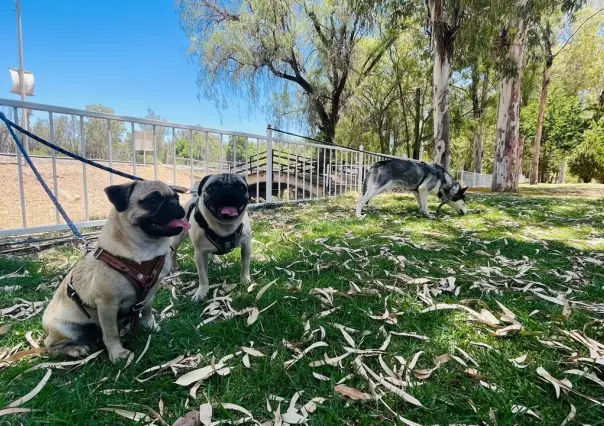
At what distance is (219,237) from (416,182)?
5295mm

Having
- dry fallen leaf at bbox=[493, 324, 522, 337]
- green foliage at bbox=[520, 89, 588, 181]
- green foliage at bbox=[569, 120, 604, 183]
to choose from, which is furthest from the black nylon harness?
green foliage at bbox=[569, 120, 604, 183]

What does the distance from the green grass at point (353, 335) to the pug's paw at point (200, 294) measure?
0.20ft

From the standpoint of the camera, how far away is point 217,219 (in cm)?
264

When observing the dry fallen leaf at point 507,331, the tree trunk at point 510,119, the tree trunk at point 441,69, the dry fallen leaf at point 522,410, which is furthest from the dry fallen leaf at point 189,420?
the tree trunk at point 510,119

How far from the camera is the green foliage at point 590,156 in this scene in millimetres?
24867

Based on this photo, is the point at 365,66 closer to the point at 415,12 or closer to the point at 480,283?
the point at 415,12

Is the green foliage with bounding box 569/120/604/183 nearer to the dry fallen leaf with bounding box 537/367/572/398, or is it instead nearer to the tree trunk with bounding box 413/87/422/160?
the tree trunk with bounding box 413/87/422/160

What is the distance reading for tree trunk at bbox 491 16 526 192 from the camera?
11.1 meters

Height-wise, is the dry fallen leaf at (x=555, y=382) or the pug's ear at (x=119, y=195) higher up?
the pug's ear at (x=119, y=195)

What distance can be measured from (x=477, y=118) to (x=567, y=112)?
28.9ft

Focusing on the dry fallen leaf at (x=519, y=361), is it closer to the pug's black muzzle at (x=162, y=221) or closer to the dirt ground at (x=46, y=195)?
the pug's black muzzle at (x=162, y=221)

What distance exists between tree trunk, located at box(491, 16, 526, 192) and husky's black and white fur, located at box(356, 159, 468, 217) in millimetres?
6703

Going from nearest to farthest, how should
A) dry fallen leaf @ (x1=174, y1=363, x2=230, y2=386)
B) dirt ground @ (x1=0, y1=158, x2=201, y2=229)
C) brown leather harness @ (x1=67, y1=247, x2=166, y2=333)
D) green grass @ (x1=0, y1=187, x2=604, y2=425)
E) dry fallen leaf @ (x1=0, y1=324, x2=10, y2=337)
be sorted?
1. green grass @ (x1=0, y1=187, x2=604, y2=425)
2. dry fallen leaf @ (x1=174, y1=363, x2=230, y2=386)
3. brown leather harness @ (x1=67, y1=247, x2=166, y2=333)
4. dry fallen leaf @ (x1=0, y1=324, x2=10, y2=337)
5. dirt ground @ (x1=0, y1=158, x2=201, y2=229)

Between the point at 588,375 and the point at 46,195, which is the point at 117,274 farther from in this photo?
the point at 46,195
